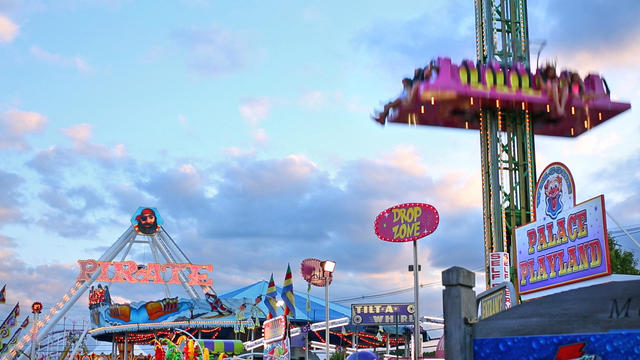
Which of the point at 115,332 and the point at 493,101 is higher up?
the point at 493,101

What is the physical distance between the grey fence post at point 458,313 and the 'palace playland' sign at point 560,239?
42.5ft

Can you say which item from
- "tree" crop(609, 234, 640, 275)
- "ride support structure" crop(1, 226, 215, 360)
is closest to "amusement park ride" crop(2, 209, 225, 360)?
"ride support structure" crop(1, 226, 215, 360)

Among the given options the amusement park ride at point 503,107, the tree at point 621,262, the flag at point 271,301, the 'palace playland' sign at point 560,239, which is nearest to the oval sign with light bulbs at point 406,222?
the 'palace playland' sign at point 560,239

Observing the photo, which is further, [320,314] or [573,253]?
[320,314]

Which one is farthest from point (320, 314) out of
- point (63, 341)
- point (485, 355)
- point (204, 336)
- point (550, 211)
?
point (485, 355)

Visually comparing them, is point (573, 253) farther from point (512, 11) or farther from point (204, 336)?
point (204, 336)

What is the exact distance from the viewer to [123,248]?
7819 cm

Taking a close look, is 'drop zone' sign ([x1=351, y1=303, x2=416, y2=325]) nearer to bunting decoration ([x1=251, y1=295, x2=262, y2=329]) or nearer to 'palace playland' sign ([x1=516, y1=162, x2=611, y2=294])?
bunting decoration ([x1=251, y1=295, x2=262, y2=329])

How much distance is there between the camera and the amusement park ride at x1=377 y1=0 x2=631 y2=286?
115 ft

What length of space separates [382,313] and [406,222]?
94.7 feet

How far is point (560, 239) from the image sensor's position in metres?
21.8

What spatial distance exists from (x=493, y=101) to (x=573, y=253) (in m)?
15.9

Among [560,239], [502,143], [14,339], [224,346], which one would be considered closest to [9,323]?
[14,339]

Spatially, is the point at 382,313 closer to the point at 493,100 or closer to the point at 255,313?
the point at 255,313
